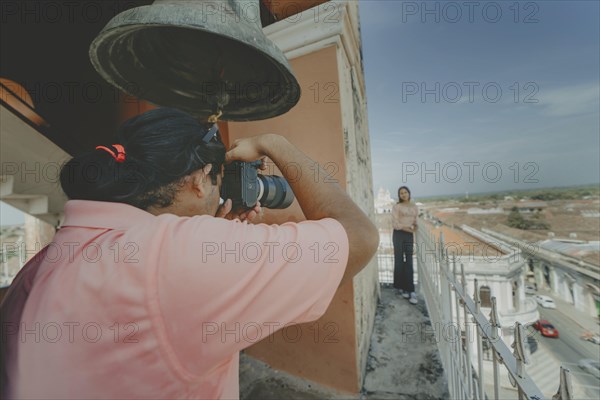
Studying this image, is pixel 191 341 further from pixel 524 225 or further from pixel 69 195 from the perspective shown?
pixel 524 225

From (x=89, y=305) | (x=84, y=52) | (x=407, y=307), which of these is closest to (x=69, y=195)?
(x=89, y=305)

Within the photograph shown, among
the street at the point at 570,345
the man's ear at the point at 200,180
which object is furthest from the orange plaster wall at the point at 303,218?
the street at the point at 570,345

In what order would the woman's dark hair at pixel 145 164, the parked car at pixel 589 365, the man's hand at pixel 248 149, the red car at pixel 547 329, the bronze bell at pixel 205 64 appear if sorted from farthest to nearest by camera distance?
the red car at pixel 547 329, the parked car at pixel 589 365, the man's hand at pixel 248 149, the bronze bell at pixel 205 64, the woman's dark hair at pixel 145 164

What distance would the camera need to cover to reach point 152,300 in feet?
1.45

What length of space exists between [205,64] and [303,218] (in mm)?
979

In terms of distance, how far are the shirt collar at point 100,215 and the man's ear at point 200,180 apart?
0.52 ft

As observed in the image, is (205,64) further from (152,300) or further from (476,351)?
(476,351)

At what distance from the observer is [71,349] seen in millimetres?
437

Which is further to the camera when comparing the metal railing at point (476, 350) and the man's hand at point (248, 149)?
the man's hand at point (248, 149)

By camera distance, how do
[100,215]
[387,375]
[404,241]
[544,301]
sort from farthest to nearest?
[544,301]
[404,241]
[387,375]
[100,215]

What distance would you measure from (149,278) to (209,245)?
106 millimetres

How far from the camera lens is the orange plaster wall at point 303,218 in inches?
63.7

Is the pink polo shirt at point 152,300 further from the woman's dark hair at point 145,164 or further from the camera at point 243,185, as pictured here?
the camera at point 243,185

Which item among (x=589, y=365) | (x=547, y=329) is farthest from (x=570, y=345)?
(x=589, y=365)
